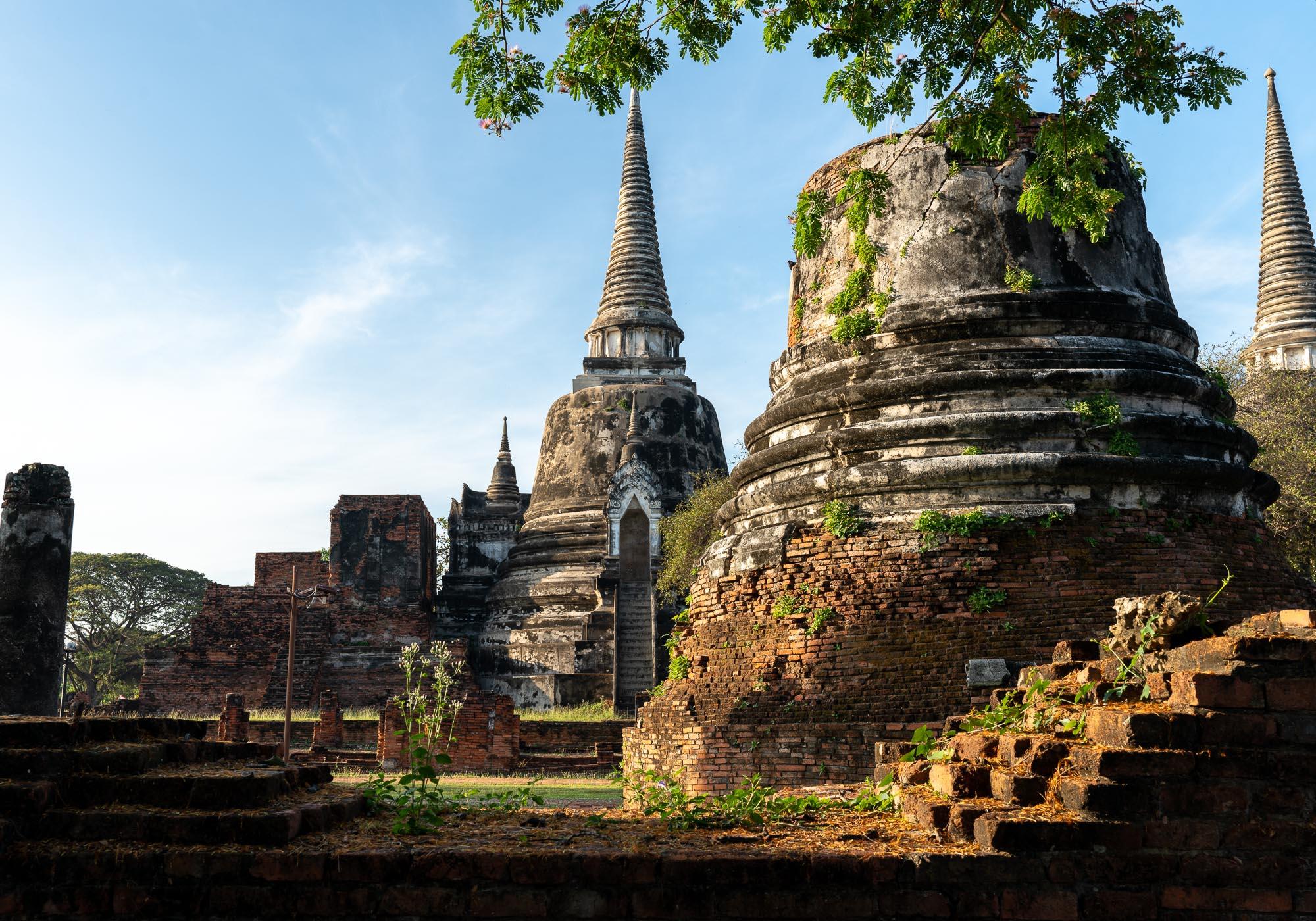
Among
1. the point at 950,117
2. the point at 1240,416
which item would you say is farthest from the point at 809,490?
the point at 1240,416

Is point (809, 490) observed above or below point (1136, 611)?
above

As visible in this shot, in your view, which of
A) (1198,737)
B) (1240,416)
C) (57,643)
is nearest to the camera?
(1198,737)

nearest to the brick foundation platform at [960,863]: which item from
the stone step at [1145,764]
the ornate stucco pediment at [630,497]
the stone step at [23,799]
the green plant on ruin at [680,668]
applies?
the stone step at [1145,764]

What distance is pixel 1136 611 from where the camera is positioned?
4.48 meters

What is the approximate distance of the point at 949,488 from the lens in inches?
307

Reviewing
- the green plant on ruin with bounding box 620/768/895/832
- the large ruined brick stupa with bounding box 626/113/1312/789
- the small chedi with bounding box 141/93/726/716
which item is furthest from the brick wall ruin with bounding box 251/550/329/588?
the green plant on ruin with bounding box 620/768/895/832

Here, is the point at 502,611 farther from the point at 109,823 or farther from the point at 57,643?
the point at 109,823

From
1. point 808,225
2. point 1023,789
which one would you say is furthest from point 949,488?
point 1023,789

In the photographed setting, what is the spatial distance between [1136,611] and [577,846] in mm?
2278

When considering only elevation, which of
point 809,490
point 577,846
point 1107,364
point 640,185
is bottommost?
point 577,846

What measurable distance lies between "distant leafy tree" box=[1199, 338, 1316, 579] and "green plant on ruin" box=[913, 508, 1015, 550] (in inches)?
223

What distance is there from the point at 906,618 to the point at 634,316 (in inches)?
943

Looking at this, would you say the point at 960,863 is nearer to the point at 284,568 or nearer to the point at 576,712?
the point at 576,712

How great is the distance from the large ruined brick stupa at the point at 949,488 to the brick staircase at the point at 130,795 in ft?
12.6
